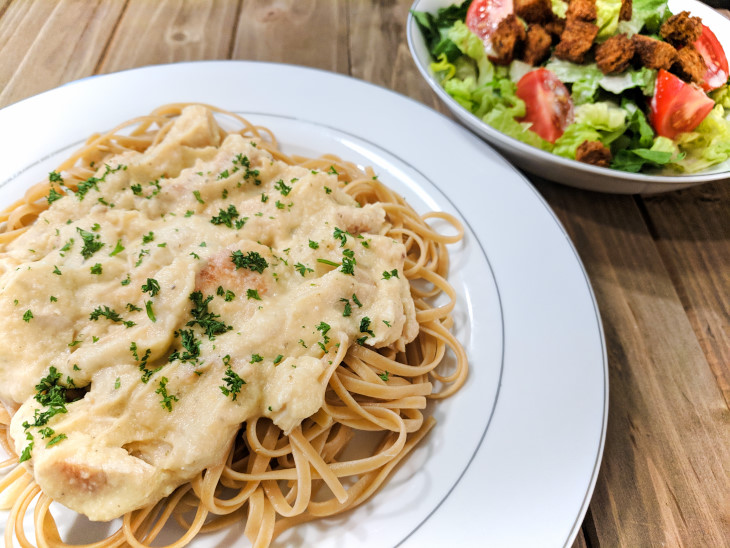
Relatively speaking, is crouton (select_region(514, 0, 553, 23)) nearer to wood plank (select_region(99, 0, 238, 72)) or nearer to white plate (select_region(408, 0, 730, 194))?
white plate (select_region(408, 0, 730, 194))

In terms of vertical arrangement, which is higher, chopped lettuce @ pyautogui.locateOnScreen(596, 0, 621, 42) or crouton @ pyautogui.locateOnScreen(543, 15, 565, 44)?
chopped lettuce @ pyautogui.locateOnScreen(596, 0, 621, 42)

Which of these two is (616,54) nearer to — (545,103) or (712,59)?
(545,103)

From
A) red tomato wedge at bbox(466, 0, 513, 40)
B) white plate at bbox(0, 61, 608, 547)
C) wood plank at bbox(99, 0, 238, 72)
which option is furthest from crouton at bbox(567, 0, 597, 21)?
wood plank at bbox(99, 0, 238, 72)

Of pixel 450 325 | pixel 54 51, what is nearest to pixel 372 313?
pixel 450 325

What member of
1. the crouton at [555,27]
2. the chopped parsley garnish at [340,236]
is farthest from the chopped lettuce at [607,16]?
the chopped parsley garnish at [340,236]

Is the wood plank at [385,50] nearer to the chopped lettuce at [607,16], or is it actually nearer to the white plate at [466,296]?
the white plate at [466,296]

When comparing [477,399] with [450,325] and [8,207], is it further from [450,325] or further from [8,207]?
[8,207]

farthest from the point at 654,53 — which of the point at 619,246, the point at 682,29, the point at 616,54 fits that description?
the point at 619,246
